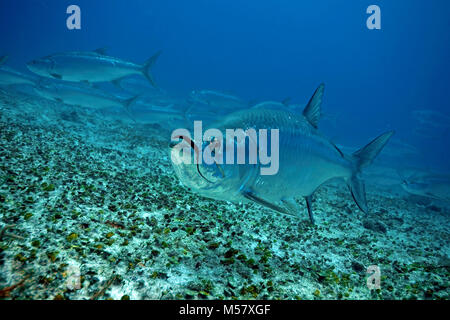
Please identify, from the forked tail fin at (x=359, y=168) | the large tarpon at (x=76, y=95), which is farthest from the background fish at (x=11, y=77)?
the forked tail fin at (x=359, y=168)

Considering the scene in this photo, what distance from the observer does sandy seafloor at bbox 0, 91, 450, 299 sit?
2.16 m

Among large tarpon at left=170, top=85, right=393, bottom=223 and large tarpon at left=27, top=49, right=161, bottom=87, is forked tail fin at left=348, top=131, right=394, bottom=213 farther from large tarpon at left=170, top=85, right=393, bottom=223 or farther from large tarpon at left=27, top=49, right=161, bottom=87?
large tarpon at left=27, top=49, right=161, bottom=87

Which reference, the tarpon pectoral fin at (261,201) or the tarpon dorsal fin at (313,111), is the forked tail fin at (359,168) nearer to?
the tarpon dorsal fin at (313,111)

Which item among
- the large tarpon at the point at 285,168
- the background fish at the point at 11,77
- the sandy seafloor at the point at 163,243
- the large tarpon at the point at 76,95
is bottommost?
the sandy seafloor at the point at 163,243

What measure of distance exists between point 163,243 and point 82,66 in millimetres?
6857

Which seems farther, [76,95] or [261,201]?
[76,95]

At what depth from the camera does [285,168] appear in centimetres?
241

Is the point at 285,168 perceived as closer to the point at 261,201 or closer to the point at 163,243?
the point at 261,201

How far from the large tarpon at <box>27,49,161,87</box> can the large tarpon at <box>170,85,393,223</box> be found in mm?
6530

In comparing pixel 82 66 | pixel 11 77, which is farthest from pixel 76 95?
pixel 11 77

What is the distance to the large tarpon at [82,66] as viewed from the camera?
671 centimetres

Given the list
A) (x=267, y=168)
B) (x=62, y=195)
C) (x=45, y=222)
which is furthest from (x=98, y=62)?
(x=267, y=168)

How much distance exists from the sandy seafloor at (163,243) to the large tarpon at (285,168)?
0.99m
